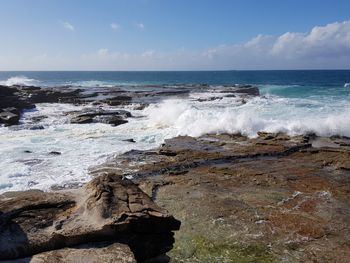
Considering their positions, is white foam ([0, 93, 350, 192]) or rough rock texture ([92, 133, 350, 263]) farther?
white foam ([0, 93, 350, 192])

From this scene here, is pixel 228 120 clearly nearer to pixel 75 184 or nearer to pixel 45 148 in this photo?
pixel 45 148

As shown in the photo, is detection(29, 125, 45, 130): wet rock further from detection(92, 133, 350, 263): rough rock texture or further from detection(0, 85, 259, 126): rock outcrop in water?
detection(92, 133, 350, 263): rough rock texture

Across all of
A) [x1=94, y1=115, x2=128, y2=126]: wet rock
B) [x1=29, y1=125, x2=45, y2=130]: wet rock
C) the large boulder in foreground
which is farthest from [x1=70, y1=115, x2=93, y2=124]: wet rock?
the large boulder in foreground

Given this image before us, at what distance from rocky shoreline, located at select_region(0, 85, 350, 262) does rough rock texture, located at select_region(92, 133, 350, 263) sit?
2 cm

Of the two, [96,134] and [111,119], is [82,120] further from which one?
[96,134]

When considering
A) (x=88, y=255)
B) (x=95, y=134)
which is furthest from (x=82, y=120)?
(x=88, y=255)

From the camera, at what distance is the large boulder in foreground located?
466 centimetres

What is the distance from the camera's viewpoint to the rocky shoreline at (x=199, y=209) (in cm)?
475

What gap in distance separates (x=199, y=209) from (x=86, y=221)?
3.67m

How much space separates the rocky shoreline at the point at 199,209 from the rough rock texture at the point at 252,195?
2 cm

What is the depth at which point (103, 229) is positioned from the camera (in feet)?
15.6

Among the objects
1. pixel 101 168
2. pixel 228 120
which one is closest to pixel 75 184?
pixel 101 168

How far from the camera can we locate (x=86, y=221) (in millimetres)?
4883

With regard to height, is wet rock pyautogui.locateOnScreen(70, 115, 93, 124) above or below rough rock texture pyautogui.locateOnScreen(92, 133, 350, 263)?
below
